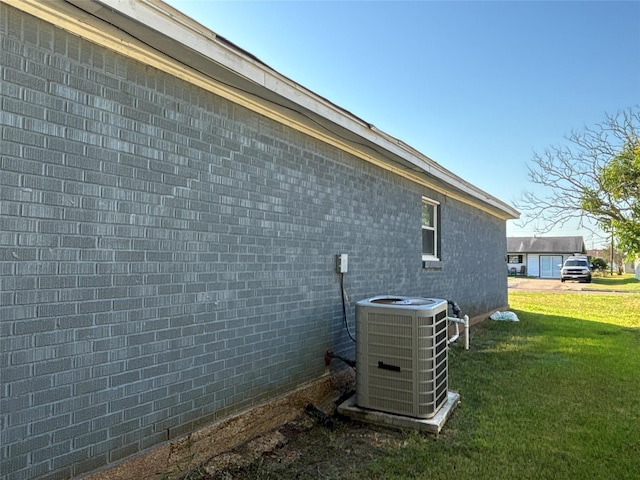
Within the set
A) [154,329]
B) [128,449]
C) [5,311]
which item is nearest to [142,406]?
[128,449]

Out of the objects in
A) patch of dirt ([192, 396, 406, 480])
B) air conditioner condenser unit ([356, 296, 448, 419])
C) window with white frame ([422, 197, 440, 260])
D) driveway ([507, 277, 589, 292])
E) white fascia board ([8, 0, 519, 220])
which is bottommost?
patch of dirt ([192, 396, 406, 480])

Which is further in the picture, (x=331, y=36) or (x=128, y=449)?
(x=331, y=36)

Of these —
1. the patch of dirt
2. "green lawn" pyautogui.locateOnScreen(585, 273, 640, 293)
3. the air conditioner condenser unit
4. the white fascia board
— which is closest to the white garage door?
"green lawn" pyautogui.locateOnScreen(585, 273, 640, 293)

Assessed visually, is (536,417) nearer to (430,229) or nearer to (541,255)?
(430,229)

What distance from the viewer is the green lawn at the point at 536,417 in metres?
3.24

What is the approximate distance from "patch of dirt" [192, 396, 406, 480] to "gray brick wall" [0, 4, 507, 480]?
0.35m

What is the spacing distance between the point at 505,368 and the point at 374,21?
6499mm

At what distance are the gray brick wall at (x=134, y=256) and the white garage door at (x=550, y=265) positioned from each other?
140 feet

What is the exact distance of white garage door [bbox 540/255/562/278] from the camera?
41.1m

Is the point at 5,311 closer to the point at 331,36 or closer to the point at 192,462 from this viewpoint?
the point at 192,462

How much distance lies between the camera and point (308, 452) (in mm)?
3518

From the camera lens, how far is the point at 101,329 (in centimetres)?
260

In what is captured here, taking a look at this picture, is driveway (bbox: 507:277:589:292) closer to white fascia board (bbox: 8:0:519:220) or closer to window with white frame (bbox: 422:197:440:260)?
window with white frame (bbox: 422:197:440:260)

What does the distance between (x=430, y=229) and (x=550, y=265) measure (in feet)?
129
